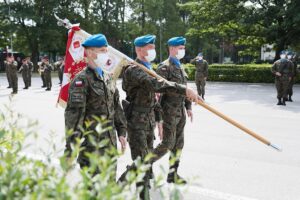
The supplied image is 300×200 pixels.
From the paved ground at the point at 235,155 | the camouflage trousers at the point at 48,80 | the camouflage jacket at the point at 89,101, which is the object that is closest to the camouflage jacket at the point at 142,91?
the camouflage jacket at the point at 89,101

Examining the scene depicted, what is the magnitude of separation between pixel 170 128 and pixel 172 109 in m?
0.24

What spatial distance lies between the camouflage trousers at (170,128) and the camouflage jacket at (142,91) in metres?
0.33

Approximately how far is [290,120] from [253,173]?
5.03 meters

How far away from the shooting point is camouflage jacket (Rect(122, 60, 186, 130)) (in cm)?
410

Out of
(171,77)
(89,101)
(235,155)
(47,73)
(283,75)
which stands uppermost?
(171,77)

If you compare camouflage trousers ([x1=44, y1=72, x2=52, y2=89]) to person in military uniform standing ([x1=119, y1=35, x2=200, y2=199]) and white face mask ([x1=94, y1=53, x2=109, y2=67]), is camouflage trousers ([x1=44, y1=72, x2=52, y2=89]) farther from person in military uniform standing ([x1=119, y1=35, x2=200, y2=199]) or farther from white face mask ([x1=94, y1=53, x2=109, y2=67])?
white face mask ([x1=94, y1=53, x2=109, y2=67])

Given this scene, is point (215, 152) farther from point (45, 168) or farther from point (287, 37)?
point (287, 37)

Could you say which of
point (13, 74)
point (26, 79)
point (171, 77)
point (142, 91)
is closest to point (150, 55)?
point (142, 91)

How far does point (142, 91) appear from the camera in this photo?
14.2 feet

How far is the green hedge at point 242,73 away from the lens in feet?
75.8

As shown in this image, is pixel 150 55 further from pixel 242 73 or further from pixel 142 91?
pixel 242 73

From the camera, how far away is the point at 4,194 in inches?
56.8

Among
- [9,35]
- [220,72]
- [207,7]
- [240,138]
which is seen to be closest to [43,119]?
[240,138]

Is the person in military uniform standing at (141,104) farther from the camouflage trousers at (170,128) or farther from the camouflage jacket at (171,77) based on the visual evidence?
the camouflage jacket at (171,77)
